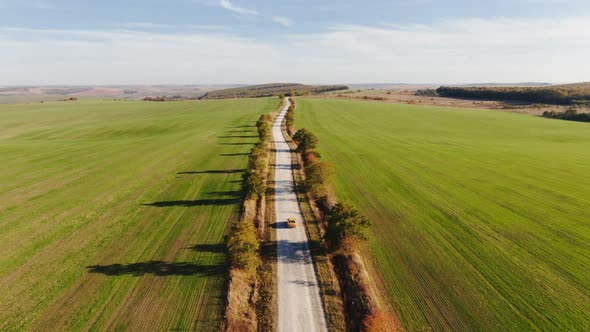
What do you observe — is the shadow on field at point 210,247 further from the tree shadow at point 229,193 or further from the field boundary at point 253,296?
the tree shadow at point 229,193

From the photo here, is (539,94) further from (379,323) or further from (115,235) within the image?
(115,235)

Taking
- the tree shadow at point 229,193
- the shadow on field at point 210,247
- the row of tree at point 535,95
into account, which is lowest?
the shadow on field at point 210,247

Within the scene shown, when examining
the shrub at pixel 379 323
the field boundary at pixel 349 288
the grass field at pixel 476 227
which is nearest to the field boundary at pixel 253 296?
the field boundary at pixel 349 288

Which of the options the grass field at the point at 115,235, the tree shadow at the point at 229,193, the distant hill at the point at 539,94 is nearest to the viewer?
the grass field at the point at 115,235

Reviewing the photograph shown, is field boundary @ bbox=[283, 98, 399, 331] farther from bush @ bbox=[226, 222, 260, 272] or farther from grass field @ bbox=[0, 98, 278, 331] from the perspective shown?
grass field @ bbox=[0, 98, 278, 331]

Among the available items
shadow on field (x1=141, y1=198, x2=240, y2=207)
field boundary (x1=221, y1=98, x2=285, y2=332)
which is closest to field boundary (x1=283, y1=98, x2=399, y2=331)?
field boundary (x1=221, y1=98, x2=285, y2=332)

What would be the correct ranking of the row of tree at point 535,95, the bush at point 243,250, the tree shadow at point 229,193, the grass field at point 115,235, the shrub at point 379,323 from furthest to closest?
the row of tree at point 535,95
the tree shadow at point 229,193
the bush at point 243,250
the grass field at point 115,235
the shrub at point 379,323
